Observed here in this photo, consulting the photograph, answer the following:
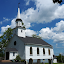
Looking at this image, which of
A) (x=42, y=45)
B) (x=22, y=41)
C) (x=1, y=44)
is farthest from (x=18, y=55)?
(x=1, y=44)

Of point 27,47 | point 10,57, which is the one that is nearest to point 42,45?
point 27,47

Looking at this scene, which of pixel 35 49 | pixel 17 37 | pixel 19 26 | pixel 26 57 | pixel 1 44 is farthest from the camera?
pixel 1 44

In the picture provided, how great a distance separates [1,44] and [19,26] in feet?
39.4

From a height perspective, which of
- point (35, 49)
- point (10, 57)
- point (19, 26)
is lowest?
point (10, 57)

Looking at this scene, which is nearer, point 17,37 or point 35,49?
point 35,49

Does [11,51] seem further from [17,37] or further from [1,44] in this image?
[1,44]

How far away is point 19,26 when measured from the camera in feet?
113

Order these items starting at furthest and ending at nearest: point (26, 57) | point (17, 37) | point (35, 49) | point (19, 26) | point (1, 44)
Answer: point (1, 44), point (19, 26), point (17, 37), point (35, 49), point (26, 57)

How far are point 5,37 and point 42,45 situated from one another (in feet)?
55.8

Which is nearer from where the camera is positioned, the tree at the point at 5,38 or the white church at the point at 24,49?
the white church at the point at 24,49

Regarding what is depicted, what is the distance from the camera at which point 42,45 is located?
32.0m

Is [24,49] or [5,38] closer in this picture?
[24,49]

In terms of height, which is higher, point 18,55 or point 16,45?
point 16,45

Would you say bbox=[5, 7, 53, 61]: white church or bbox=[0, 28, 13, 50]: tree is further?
bbox=[0, 28, 13, 50]: tree
